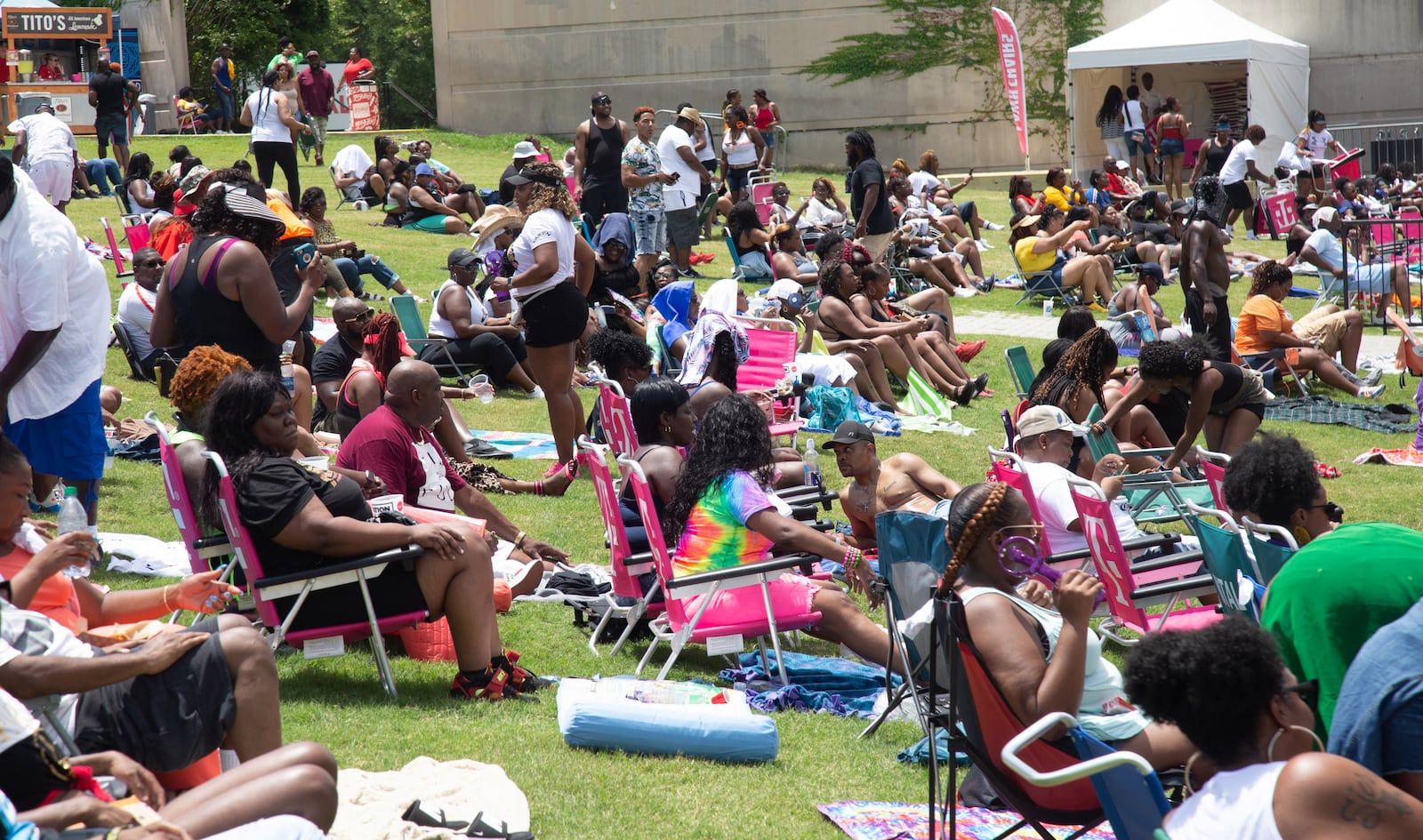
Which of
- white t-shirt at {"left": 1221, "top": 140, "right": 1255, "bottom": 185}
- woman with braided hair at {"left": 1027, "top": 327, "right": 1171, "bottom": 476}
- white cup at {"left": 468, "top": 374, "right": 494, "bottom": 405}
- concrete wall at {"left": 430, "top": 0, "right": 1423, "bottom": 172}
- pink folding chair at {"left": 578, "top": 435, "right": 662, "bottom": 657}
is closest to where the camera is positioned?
pink folding chair at {"left": 578, "top": 435, "right": 662, "bottom": 657}

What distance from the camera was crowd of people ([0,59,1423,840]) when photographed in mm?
2625

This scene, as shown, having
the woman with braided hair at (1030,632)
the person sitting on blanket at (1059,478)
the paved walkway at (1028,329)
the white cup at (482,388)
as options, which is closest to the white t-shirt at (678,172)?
the paved walkway at (1028,329)

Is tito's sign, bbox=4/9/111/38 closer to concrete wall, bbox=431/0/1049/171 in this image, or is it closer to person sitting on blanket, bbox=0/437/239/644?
concrete wall, bbox=431/0/1049/171

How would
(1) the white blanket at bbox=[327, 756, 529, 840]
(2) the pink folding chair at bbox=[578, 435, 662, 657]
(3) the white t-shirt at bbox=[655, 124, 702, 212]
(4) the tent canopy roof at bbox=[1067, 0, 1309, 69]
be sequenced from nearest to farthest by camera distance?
(1) the white blanket at bbox=[327, 756, 529, 840], (2) the pink folding chair at bbox=[578, 435, 662, 657], (3) the white t-shirt at bbox=[655, 124, 702, 212], (4) the tent canopy roof at bbox=[1067, 0, 1309, 69]

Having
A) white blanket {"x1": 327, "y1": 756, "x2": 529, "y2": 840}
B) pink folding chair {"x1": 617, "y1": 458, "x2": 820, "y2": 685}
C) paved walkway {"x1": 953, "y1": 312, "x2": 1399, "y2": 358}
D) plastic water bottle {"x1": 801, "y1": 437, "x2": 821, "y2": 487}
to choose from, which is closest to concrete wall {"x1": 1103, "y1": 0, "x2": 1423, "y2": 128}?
paved walkway {"x1": 953, "y1": 312, "x2": 1399, "y2": 358}

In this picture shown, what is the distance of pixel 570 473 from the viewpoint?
7.96 m

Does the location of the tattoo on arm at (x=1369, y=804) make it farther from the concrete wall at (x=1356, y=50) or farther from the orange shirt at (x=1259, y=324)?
the concrete wall at (x=1356, y=50)

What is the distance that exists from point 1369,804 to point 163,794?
7.84ft

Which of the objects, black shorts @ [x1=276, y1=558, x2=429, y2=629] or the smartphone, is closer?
black shorts @ [x1=276, y1=558, x2=429, y2=629]

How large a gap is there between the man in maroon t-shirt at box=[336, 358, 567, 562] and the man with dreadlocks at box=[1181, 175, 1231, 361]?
21.3 ft

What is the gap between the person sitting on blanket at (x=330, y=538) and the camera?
177 inches

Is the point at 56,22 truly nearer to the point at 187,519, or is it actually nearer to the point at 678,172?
the point at 678,172

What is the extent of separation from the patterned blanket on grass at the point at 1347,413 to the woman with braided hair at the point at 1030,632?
307 inches

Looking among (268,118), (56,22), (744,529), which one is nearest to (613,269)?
(268,118)
